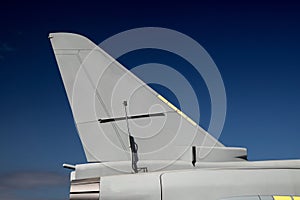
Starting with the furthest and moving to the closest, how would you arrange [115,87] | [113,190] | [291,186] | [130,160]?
[115,87]
[130,160]
[291,186]
[113,190]

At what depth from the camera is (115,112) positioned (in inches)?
289

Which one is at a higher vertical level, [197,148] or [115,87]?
[115,87]

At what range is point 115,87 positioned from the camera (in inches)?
293

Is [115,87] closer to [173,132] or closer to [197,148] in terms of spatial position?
[173,132]

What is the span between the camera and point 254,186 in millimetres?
5445

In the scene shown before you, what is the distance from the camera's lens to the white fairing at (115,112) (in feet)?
23.5

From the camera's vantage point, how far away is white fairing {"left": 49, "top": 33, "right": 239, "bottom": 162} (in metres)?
7.15

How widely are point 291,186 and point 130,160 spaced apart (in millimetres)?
2730

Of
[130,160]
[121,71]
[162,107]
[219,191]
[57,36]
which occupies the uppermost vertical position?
[57,36]

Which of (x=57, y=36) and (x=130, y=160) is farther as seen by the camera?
(x=57, y=36)

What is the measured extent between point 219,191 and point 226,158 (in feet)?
6.26

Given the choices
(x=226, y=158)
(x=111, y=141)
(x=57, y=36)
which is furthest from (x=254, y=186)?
(x=57, y=36)

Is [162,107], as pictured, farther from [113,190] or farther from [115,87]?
[113,190]

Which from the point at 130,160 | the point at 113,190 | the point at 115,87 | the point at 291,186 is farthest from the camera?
the point at 115,87
